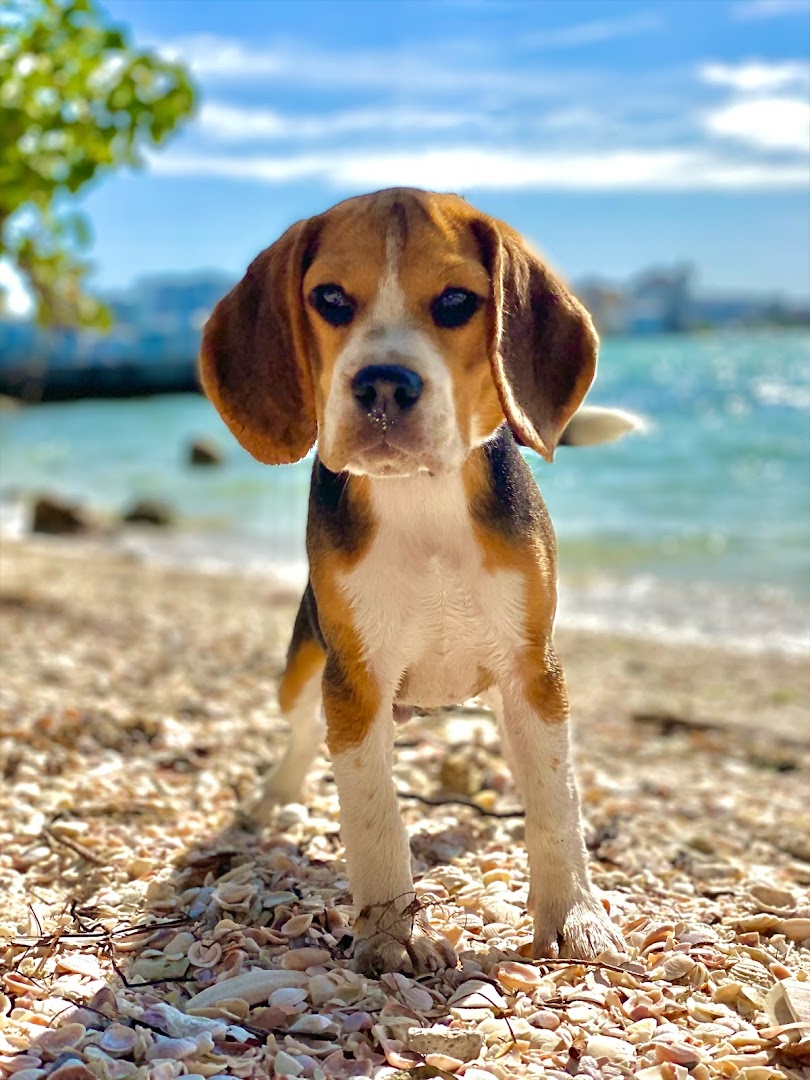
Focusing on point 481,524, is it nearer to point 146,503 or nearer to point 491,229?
point 491,229

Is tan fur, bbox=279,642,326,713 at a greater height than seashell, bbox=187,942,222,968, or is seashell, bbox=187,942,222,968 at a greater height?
tan fur, bbox=279,642,326,713

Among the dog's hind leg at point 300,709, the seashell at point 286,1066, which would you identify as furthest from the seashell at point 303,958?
the dog's hind leg at point 300,709

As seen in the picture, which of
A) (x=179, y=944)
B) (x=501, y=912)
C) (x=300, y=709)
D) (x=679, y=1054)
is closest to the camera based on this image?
(x=679, y=1054)

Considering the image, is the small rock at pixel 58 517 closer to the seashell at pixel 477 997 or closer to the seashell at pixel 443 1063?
the seashell at pixel 477 997

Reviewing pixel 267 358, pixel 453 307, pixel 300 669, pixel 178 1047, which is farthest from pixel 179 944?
pixel 453 307

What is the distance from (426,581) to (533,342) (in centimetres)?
72

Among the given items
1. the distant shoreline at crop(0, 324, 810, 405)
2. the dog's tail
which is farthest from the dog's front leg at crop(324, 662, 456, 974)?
the distant shoreline at crop(0, 324, 810, 405)

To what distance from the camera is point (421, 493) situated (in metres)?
3.39

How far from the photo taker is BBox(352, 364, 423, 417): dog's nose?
2.98 meters

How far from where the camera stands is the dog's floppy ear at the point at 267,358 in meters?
3.40

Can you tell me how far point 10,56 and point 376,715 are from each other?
636 centimetres

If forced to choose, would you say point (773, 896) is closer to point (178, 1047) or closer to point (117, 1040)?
point (178, 1047)

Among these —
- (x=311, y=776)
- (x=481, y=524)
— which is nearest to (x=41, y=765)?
(x=311, y=776)

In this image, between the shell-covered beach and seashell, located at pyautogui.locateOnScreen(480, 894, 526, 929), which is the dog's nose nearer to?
the shell-covered beach
